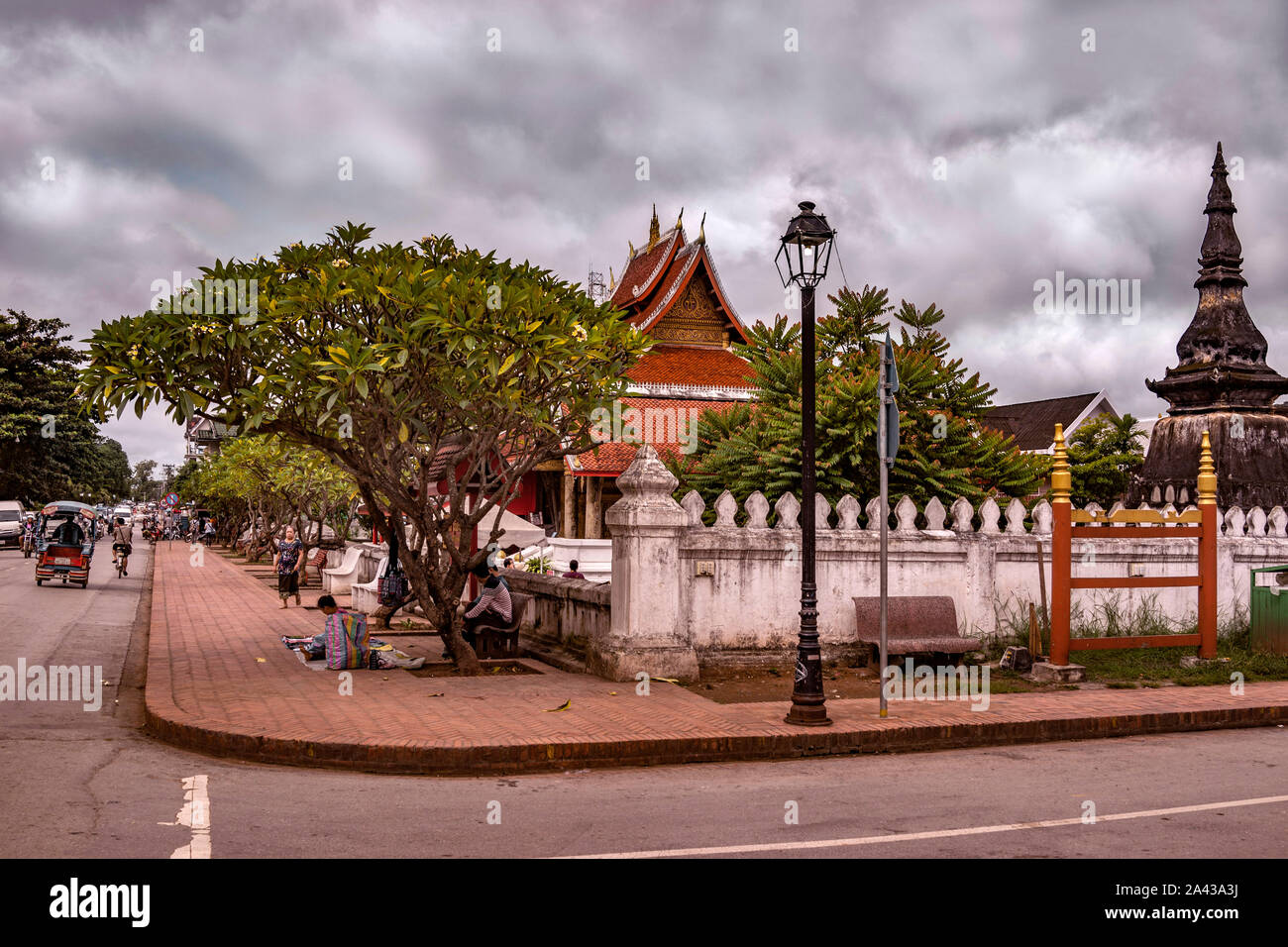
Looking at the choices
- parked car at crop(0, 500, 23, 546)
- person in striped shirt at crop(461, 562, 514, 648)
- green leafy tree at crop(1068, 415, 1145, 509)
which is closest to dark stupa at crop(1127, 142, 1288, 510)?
person in striped shirt at crop(461, 562, 514, 648)

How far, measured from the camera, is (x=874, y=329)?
63.0ft

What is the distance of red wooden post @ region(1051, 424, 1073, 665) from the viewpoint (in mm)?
12367

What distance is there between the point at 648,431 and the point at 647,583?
23648 mm

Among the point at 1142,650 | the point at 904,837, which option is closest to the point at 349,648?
the point at 904,837

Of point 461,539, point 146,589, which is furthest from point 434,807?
point 146,589

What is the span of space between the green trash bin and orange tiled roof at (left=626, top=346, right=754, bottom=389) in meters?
25.0

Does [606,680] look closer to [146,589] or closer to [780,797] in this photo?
[780,797]

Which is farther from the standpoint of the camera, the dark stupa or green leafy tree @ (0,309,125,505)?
green leafy tree @ (0,309,125,505)

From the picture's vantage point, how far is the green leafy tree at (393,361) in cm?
1078

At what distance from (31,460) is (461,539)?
61.8 metres

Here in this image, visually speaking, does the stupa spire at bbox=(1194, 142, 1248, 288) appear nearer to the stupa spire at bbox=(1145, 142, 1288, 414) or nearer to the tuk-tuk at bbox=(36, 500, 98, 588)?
the stupa spire at bbox=(1145, 142, 1288, 414)

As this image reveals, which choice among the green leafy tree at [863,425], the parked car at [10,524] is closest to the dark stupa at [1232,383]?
the green leafy tree at [863,425]

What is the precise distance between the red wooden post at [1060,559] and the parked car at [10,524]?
172 feet

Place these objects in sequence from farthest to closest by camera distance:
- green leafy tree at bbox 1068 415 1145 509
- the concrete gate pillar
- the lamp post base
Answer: green leafy tree at bbox 1068 415 1145 509 → the concrete gate pillar → the lamp post base
